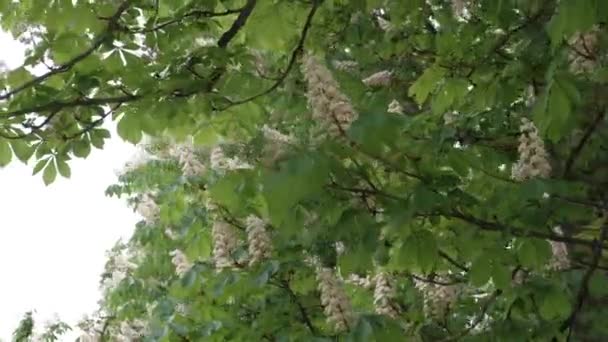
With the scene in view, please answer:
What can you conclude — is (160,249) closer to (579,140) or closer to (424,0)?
(424,0)

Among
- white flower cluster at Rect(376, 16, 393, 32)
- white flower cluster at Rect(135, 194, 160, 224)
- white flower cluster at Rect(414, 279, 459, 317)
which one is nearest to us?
white flower cluster at Rect(414, 279, 459, 317)

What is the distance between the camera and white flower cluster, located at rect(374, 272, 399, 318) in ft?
8.20

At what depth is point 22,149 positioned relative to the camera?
2188mm

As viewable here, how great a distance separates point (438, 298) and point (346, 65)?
1.02 meters

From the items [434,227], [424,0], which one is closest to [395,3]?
[424,0]

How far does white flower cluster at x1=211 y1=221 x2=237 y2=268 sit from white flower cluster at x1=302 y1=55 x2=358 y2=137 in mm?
883

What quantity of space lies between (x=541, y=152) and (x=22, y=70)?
4.60 ft

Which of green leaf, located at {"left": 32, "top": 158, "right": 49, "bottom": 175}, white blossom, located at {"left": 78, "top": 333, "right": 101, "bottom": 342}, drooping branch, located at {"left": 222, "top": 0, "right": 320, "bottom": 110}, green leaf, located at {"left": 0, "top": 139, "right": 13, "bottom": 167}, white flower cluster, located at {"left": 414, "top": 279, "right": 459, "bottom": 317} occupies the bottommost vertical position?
white flower cluster, located at {"left": 414, "top": 279, "right": 459, "bottom": 317}

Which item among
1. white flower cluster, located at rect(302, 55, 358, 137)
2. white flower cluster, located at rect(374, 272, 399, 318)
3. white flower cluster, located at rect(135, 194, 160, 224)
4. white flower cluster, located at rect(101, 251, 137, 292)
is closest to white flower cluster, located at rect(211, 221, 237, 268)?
white flower cluster, located at rect(374, 272, 399, 318)

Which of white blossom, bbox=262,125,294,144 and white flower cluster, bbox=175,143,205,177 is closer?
white blossom, bbox=262,125,294,144

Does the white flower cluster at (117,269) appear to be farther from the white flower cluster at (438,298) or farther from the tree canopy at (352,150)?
the white flower cluster at (438,298)

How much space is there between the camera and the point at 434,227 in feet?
6.91

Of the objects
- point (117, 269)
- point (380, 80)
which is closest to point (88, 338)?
point (117, 269)

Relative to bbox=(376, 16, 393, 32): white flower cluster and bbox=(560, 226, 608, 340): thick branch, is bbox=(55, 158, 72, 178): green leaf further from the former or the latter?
bbox=(560, 226, 608, 340): thick branch
